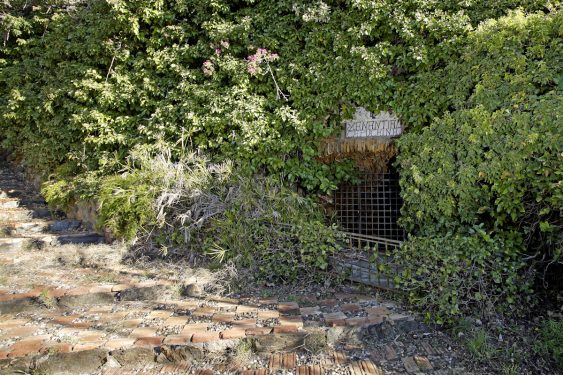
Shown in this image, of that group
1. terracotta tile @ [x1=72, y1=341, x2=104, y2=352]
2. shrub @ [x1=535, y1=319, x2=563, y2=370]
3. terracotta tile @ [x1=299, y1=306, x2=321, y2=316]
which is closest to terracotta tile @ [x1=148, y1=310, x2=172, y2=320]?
terracotta tile @ [x1=72, y1=341, x2=104, y2=352]

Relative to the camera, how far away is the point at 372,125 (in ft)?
15.1

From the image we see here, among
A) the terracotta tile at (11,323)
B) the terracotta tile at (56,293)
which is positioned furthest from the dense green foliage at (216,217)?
the terracotta tile at (11,323)

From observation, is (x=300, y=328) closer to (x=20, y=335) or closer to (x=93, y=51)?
(x=20, y=335)

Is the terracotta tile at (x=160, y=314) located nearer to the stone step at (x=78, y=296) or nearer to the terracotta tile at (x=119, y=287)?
the stone step at (x=78, y=296)

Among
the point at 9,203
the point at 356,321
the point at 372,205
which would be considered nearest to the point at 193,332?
the point at 356,321

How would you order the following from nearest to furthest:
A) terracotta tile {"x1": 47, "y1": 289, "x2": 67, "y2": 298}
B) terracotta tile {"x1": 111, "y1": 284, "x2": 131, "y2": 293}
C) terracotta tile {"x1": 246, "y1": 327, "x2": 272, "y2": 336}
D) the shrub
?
the shrub
terracotta tile {"x1": 246, "y1": 327, "x2": 272, "y2": 336}
terracotta tile {"x1": 47, "y1": 289, "x2": 67, "y2": 298}
terracotta tile {"x1": 111, "y1": 284, "x2": 131, "y2": 293}

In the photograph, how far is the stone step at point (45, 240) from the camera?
4273 millimetres

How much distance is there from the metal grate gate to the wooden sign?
660 mm

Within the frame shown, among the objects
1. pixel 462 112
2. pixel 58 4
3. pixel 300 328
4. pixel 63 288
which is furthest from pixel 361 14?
pixel 58 4

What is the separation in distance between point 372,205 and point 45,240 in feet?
14.0

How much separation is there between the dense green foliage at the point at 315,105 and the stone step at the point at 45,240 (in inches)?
21.6

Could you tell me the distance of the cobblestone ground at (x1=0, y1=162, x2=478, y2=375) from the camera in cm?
246

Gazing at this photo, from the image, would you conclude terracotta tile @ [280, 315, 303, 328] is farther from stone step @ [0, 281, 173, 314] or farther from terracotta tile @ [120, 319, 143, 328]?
stone step @ [0, 281, 173, 314]

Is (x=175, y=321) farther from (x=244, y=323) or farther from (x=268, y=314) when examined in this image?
(x=268, y=314)
